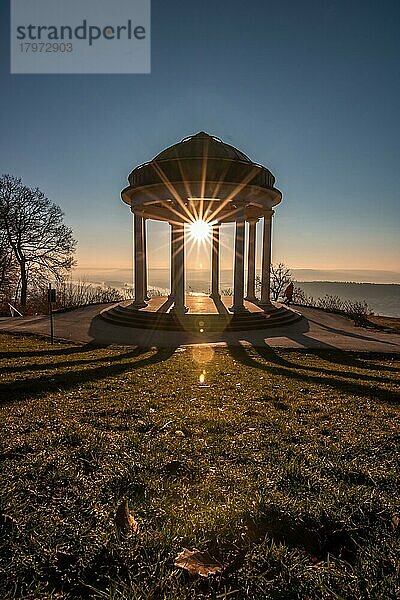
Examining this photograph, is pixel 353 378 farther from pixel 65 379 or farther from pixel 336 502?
pixel 65 379

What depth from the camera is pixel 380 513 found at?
2.96 meters

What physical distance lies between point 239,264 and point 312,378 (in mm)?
11522

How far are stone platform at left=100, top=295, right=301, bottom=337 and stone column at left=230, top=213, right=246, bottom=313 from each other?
0.66 metres

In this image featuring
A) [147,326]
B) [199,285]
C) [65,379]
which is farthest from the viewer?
[199,285]

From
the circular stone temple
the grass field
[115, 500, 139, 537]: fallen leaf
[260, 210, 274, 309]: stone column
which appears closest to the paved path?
the circular stone temple

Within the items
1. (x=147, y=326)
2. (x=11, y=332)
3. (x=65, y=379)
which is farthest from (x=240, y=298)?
(x=65, y=379)

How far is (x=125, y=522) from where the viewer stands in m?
2.83

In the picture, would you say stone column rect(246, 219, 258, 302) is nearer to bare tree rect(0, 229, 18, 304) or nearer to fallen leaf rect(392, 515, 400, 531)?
bare tree rect(0, 229, 18, 304)

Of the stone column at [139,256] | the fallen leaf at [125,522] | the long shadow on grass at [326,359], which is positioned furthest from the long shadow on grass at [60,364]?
the stone column at [139,256]

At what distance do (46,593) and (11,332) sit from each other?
15472 millimetres

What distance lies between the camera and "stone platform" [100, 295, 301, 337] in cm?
1745

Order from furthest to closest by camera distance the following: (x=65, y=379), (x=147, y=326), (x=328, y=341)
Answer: (x=147, y=326) < (x=328, y=341) < (x=65, y=379)

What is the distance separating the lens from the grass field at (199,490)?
235cm

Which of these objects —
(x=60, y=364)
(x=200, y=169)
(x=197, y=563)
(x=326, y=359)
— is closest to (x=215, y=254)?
(x=200, y=169)
